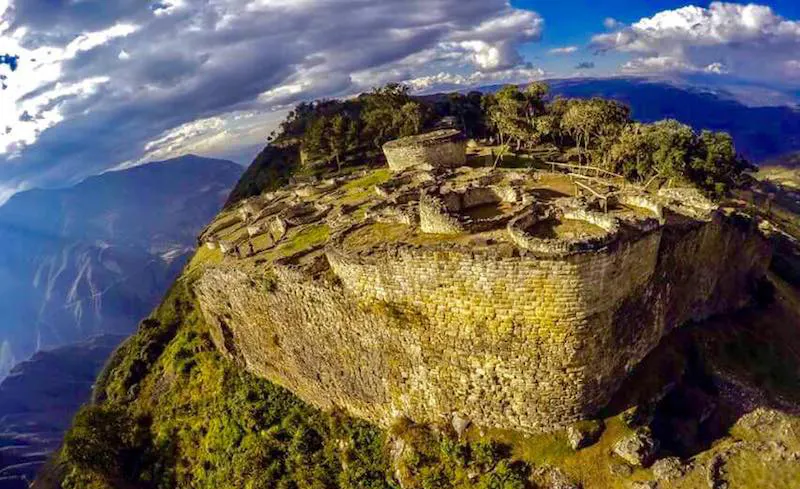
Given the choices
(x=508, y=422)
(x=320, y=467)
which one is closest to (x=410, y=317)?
(x=508, y=422)

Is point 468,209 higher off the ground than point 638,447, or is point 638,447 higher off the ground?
point 468,209

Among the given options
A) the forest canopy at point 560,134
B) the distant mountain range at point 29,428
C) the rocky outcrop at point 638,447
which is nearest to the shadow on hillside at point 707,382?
the rocky outcrop at point 638,447

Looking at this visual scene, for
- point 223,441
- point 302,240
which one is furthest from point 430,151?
point 223,441

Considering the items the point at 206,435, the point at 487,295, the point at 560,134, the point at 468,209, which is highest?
the point at 468,209

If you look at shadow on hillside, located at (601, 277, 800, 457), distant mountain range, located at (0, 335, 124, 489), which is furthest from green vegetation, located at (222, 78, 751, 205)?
distant mountain range, located at (0, 335, 124, 489)

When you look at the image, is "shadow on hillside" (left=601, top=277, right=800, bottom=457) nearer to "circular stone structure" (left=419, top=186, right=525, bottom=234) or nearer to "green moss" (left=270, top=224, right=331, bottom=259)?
"circular stone structure" (left=419, top=186, right=525, bottom=234)

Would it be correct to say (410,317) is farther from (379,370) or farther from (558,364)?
(558,364)

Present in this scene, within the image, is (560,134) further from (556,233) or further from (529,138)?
(556,233)
